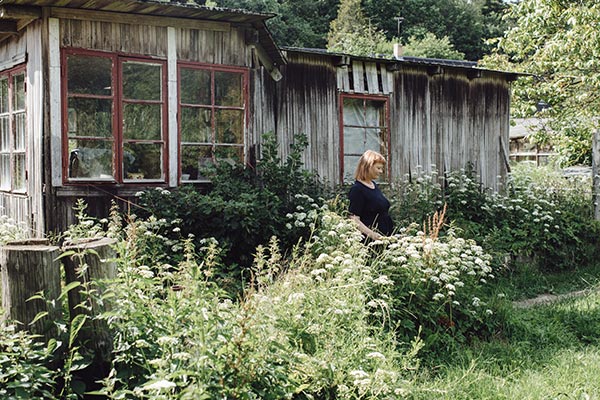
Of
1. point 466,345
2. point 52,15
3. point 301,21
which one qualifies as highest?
point 301,21

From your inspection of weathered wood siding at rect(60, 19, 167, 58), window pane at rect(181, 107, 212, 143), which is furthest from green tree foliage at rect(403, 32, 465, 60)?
weathered wood siding at rect(60, 19, 167, 58)

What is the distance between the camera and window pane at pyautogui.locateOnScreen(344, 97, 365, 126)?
1197cm

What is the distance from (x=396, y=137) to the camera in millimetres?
12484

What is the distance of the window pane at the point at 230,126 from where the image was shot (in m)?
10.2

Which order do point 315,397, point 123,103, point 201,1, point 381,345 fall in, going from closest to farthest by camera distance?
point 315,397
point 381,345
point 123,103
point 201,1

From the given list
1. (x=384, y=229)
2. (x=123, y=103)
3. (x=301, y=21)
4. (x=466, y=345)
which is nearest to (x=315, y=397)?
(x=466, y=345)

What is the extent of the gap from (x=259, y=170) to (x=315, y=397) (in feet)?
19.9

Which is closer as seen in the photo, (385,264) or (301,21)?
(385,264)

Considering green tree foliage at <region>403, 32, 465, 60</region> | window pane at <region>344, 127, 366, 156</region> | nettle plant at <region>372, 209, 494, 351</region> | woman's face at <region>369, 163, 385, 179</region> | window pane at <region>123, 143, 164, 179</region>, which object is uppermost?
green tree foliage at <region>403, 32, 465, 60</region>

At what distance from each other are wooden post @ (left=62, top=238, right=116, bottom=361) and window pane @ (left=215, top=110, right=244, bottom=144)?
6.05 metres

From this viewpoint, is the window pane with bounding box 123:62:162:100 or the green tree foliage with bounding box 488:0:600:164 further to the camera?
the green tree foliage with bounding box 488:0:600:164

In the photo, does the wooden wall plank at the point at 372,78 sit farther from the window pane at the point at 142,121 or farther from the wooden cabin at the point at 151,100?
the window pane at the point at 142,121

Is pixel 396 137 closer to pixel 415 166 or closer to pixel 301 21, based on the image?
pixel 415 166

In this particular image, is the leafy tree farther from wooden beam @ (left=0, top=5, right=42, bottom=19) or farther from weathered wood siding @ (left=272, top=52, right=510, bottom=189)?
wooden beam @ (left=0, top=5, right=42, bottom=19)
